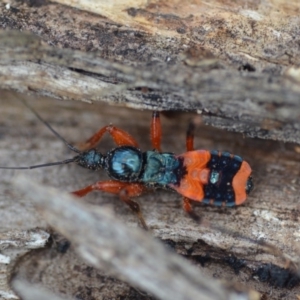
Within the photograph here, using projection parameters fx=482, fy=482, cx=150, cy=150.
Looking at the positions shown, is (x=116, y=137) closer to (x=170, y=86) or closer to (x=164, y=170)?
(x=164, y=170)

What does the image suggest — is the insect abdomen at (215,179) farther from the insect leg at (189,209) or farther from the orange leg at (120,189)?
the orange leg at (120,189)

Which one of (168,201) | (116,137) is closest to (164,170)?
(168,201)

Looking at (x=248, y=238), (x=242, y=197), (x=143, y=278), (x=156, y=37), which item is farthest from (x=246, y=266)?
(x=156, y=37)

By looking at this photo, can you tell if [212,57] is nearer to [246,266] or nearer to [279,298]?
[246,266]

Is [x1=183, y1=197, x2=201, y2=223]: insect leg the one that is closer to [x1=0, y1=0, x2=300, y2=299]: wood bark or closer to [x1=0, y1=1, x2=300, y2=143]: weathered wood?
[x1=0, y1=0, x2=300, y2=299]: wood bark

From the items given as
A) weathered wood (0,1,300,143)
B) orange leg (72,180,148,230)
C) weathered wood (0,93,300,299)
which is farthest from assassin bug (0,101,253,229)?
weathered wood (0,1,300,143)

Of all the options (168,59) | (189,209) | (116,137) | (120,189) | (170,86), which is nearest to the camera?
(170,86)

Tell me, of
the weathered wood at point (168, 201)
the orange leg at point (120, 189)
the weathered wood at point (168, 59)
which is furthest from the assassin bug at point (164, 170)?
the weathered wood at point (168, 59)

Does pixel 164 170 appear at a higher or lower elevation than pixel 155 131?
lower
